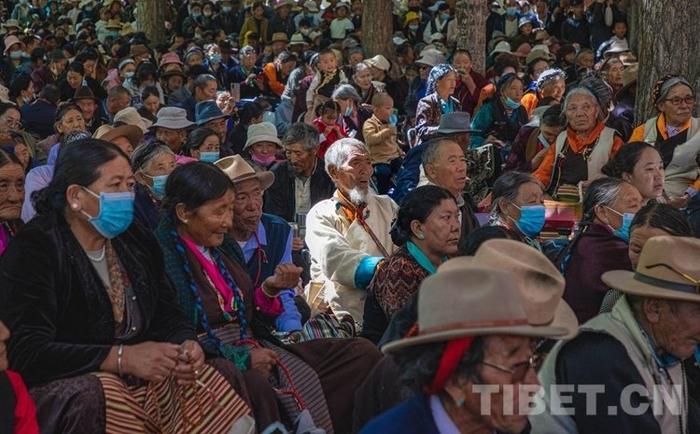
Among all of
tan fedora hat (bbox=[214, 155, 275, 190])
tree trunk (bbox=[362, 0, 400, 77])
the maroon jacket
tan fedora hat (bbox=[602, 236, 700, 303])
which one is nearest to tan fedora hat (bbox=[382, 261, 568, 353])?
tan fedora hat (bbox=[602, 236, 700, 303])

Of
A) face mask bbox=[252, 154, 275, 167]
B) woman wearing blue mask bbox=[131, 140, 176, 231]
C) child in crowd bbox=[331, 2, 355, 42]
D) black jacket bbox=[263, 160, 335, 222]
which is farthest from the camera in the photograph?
child in crowd bbox=[331, 2, 355, 42]

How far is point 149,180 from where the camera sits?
7195 mm

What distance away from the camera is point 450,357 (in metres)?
2.92

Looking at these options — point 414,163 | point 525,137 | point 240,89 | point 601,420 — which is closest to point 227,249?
point 601,420

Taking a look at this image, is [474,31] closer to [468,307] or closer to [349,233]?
[349,233]

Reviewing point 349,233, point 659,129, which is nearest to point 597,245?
point 349,233

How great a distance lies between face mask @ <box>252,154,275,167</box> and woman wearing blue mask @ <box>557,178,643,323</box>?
382 centimetres

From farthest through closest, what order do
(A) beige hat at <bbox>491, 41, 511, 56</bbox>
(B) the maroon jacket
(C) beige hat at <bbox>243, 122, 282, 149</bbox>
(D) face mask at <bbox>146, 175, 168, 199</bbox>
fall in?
(A) beige hat at <bbox>491, 41, 511, 56</bbox>, (C) beige hat at <bbox>243, 122, 282, 149</bbox>, (D) face mask at <bbox>146, 175, 168, 199</bbox>, (B) the maroon jacket

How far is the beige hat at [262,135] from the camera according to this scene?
9.60 meters

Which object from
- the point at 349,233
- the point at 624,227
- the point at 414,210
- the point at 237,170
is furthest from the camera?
the point at 349,233

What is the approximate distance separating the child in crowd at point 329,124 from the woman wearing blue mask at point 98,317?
6.41m

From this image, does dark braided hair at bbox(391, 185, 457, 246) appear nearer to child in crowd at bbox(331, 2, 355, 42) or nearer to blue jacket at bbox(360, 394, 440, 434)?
blue jacket at bbox(360, 394, 440, 434)

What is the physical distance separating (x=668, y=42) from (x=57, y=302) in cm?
619

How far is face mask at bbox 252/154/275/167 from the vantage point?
9375 millimetres
